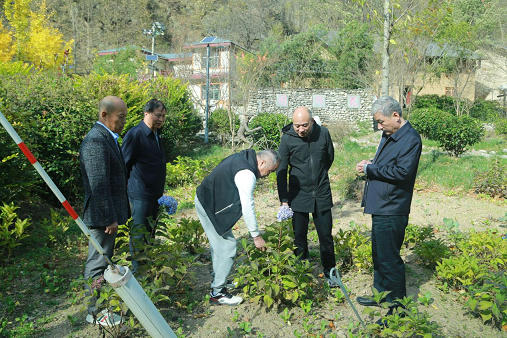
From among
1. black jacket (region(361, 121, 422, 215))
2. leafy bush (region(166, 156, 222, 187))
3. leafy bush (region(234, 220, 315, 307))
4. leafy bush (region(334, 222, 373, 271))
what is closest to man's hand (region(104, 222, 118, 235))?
leafy bush (region(234, 220, 315, 307))

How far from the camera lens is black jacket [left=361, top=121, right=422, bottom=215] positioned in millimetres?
2998

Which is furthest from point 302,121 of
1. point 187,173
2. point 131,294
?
point 187,173

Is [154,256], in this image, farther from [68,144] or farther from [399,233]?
[68,144]

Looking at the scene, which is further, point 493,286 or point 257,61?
point 257,61

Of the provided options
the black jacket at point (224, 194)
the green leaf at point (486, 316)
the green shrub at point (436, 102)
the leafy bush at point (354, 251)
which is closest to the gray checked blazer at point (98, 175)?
the black jacket at point (224, 194)

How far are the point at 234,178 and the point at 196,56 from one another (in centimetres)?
1900

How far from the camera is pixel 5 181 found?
4.58m

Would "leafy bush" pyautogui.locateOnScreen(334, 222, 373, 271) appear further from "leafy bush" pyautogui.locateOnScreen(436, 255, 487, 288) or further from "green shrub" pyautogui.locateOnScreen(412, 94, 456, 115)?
"green shrub" pyautogui.locateOnScreen(412, 94, 456, 115)

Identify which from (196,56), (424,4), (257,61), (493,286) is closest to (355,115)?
(257,61)

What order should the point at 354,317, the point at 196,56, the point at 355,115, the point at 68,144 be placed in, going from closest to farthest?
the point at 354,317 < the point at 68,144 < the point at 196,56 < the point at 355,115

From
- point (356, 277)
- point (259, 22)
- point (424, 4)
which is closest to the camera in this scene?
point (356, 277)

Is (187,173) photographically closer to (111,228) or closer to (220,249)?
(220,249)

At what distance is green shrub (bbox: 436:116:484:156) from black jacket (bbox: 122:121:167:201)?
944cm

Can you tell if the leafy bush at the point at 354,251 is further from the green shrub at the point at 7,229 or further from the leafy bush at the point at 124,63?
the leafy bush at the point at 124,63
